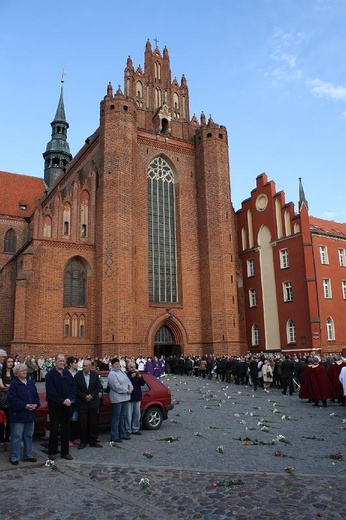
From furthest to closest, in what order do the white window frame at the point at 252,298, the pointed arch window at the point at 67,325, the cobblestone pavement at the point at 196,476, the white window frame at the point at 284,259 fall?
1. the white window frame at the point at 252,298
2. the white window frame at the point at 284,259
3. the pointed arch window at the point at 67,325
4. the cobblestone pavement at the point at 196,476

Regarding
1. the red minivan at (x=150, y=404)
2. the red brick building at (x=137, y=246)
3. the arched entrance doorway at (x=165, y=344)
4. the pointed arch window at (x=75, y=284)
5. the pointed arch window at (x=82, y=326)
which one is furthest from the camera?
the arched entrance doorway at (x=165, y=344)

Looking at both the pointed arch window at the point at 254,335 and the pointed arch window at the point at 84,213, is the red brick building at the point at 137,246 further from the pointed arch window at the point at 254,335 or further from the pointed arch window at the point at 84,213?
the pointed arch window at the point at 254,335

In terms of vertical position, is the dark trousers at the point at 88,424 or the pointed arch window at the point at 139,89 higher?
the pointed arch window at the point at 139,89

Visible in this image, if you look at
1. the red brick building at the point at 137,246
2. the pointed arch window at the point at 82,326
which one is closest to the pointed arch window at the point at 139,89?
the red brick building at the point at 137,246

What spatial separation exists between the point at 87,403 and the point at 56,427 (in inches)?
38.4

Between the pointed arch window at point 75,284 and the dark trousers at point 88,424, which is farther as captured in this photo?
the pointed arch window at point 75,284

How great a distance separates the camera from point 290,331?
1155 inches

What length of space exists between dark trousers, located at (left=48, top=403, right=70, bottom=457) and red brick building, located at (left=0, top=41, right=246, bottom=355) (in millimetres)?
17570

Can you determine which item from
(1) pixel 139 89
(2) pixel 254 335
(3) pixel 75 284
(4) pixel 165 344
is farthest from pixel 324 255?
(1) pixel 139 89

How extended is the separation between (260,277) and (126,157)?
1283cm

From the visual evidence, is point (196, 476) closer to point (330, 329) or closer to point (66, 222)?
point (66, 222)

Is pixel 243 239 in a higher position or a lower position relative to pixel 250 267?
higher

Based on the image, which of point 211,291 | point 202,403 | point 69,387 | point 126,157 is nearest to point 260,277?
point 211,291

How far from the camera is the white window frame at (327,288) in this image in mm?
28962
